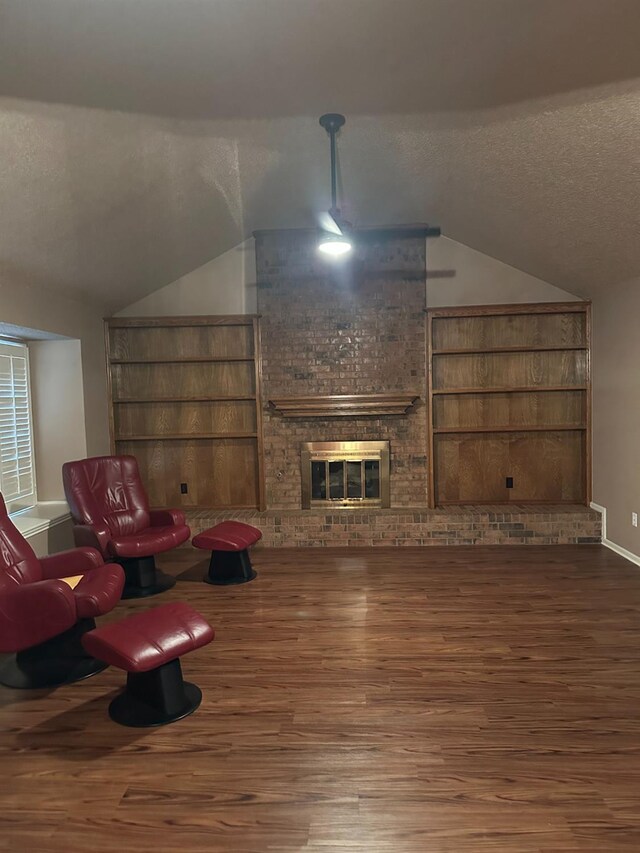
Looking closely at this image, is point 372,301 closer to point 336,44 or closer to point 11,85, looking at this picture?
point 336,44

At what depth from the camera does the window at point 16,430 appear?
461 cm

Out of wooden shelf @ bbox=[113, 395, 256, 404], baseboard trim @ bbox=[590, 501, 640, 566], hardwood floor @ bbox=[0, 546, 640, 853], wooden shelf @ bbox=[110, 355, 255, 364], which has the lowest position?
hardwood floor @ bbox=[0, 546, 640, 853]

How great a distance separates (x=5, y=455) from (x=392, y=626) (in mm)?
3522

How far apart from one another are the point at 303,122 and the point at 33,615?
322 centimetres

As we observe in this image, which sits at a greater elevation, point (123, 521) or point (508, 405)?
point (508, 405)

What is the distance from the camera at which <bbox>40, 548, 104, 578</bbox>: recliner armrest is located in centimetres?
345

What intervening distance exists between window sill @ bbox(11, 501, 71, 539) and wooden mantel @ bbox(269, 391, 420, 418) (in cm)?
221

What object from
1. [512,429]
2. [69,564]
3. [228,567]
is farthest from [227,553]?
[512,429]

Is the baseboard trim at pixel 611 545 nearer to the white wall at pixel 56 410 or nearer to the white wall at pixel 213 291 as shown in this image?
the white wall at pixel 213 291

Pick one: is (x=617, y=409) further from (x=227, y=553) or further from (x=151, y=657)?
(x=151, y=657)

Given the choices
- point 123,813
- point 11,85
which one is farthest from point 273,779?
point 11,85

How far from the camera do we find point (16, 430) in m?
4.78

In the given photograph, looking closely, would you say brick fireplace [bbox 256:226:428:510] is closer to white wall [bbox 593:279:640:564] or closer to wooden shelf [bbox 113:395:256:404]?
wooden shelf [bbox 113:395:256:404]

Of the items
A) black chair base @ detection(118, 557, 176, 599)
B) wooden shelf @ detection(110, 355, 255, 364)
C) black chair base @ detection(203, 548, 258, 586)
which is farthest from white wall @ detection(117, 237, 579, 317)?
black chair base @ detection(118, 557, 176, 599)
